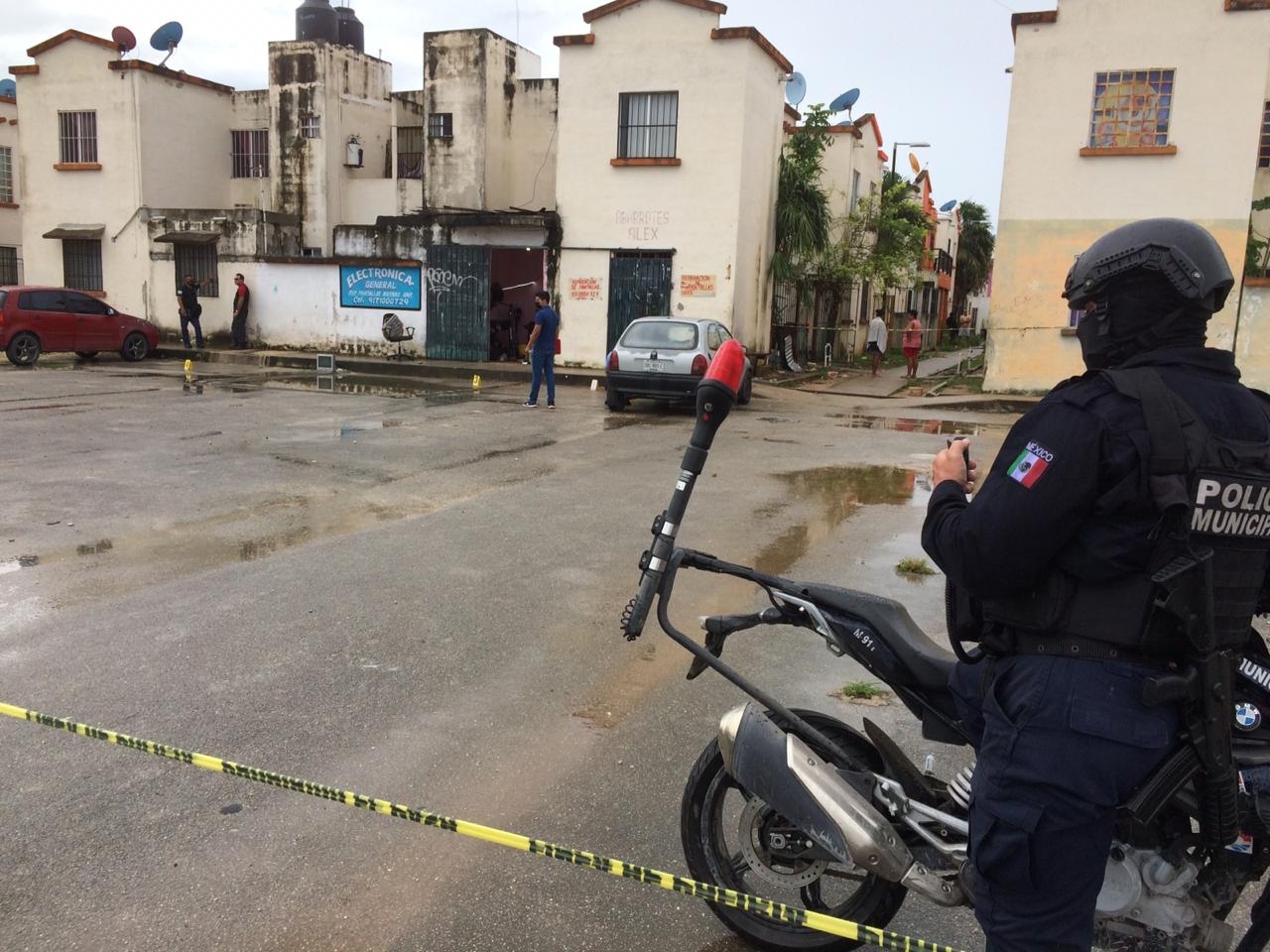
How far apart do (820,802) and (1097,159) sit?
60.7 ft

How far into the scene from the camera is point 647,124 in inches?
806

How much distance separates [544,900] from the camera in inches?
114

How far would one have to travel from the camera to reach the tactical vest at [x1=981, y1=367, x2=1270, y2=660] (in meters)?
1.84

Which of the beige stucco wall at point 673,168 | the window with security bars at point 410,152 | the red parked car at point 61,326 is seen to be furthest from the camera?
the window with security bars at point 410,152

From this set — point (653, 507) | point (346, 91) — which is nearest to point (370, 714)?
point (653, 507)

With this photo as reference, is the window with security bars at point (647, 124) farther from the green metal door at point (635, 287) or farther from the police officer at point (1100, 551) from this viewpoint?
the police officer at point (1100, 551)

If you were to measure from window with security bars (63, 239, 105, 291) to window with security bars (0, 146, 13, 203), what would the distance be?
253 inches

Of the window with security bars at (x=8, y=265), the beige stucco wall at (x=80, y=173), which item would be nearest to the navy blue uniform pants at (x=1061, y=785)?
the beige stucco wall at (x=80, y=173)

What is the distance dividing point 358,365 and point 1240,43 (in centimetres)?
1801

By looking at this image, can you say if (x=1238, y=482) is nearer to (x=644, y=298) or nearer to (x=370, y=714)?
(x=370, y=714)

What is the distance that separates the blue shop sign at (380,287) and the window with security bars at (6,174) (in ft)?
49.1

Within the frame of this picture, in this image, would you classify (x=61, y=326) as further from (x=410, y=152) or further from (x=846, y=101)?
(x=846, y=101)

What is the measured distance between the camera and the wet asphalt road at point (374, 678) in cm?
287

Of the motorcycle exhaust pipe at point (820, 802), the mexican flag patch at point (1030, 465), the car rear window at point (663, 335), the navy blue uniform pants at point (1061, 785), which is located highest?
the mexican flag patch at point (1030, 465)
